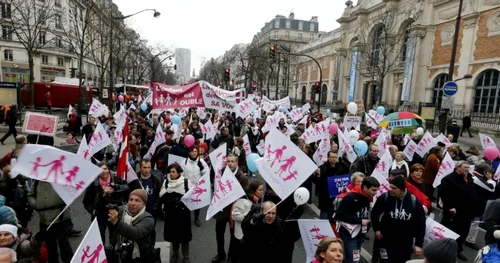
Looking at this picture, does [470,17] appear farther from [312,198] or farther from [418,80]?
[312,198]

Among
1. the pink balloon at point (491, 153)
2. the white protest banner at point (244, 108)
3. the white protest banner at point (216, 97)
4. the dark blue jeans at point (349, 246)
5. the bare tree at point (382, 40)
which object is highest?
the bare tree at point (382, 40)

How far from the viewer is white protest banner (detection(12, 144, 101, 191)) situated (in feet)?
9.36

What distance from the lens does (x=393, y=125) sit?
1030 cm

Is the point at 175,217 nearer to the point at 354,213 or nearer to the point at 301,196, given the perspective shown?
the point at 301,196

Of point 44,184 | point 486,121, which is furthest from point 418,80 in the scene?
point 44,184

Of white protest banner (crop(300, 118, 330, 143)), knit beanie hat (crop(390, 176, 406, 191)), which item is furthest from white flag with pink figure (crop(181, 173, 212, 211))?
white protest banner (crop(300, 118, 330, 143))

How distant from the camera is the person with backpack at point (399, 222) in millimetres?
3785

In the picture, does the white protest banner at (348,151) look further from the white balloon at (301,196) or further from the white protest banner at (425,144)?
the white balloon at (301,196)

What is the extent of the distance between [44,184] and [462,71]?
96.0 feet

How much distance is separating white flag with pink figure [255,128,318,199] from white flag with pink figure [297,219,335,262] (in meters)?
0.46

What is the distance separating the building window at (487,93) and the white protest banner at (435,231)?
24307mm

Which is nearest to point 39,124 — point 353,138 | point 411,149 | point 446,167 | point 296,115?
point 353,138

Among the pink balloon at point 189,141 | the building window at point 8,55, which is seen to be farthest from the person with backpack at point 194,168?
the building window at point 8,55

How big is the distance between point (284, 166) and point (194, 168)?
242cm
